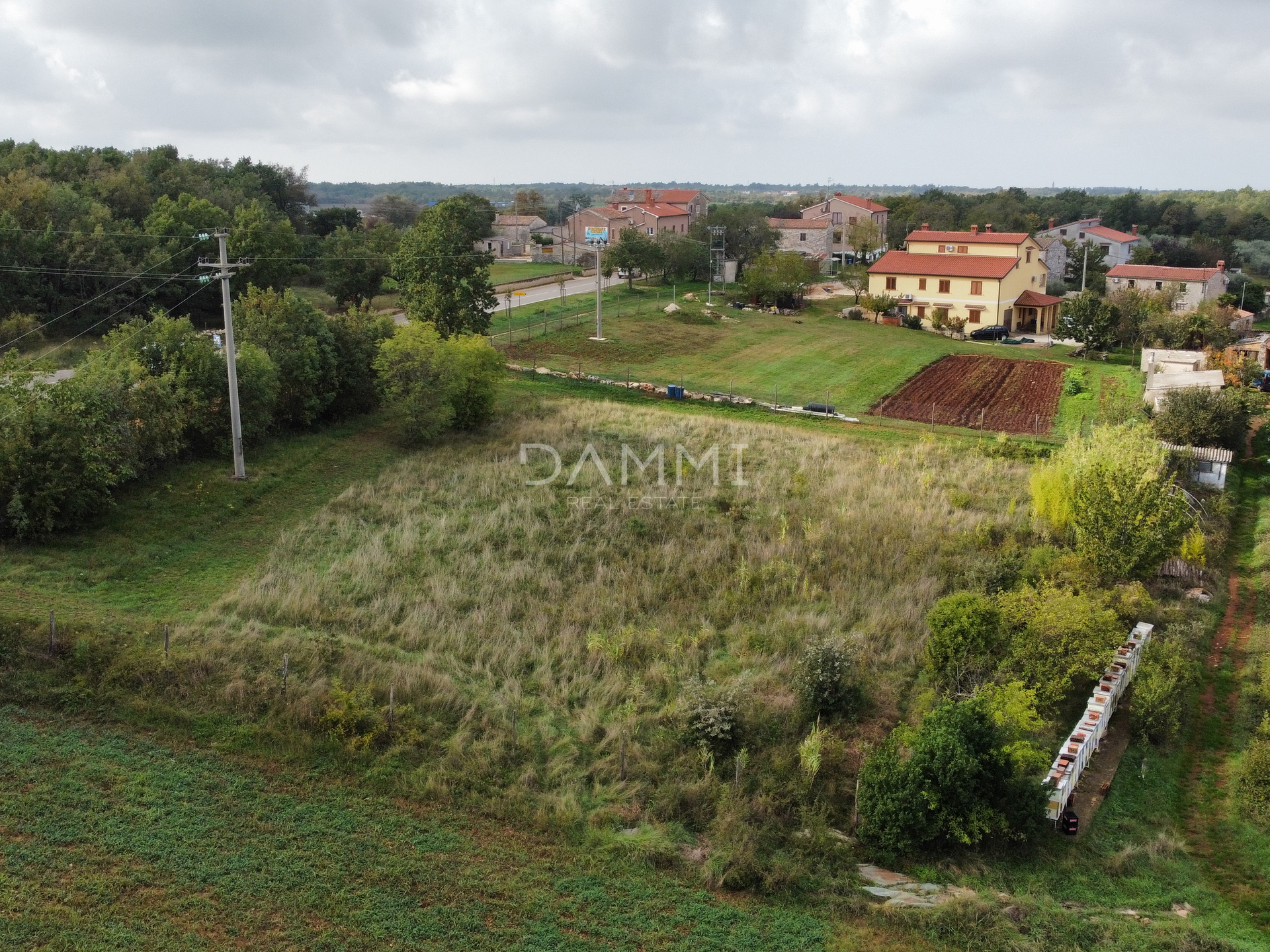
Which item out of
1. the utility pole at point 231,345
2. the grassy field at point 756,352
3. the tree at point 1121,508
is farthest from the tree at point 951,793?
the grassy field at point 756,352

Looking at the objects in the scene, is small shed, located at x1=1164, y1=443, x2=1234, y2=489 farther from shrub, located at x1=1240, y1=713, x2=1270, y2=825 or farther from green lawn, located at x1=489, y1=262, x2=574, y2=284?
green lawn, located at x1=489, y1=262, x2=574, y2=284

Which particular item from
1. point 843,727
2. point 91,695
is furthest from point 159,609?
point 843,727

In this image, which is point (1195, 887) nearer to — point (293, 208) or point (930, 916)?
point (930, 916)

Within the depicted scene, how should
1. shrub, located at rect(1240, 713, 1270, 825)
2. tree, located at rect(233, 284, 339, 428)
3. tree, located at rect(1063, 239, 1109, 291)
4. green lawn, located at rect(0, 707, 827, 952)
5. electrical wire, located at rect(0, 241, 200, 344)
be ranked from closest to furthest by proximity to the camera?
green lawn, located at rect(0, 707, 827, 952)
shrub, located at rect(1240, 713, 1270, 825)
tree, located at rect(233, 284, 339, 428)
electrical wire, located at rect(0, 241, 200, 344)
tree, located at rect(1063, 239, 1109, 291)

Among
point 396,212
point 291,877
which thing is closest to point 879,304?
point 291,877

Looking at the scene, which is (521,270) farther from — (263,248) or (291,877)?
(291,877)

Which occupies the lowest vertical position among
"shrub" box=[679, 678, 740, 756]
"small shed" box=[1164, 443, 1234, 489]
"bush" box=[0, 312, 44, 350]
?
"shrub" box=[679, 678, 740, 756]

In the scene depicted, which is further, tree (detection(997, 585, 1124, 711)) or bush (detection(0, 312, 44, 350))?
bush (detection(0, 312, 44, 350))

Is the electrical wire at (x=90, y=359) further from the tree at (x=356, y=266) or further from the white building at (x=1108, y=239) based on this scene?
the white building at (x=1108, y=239)

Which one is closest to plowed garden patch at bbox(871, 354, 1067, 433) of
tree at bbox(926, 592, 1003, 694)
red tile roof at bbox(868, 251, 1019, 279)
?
red tile roof at bbox(868, 251, 1019, 279)
